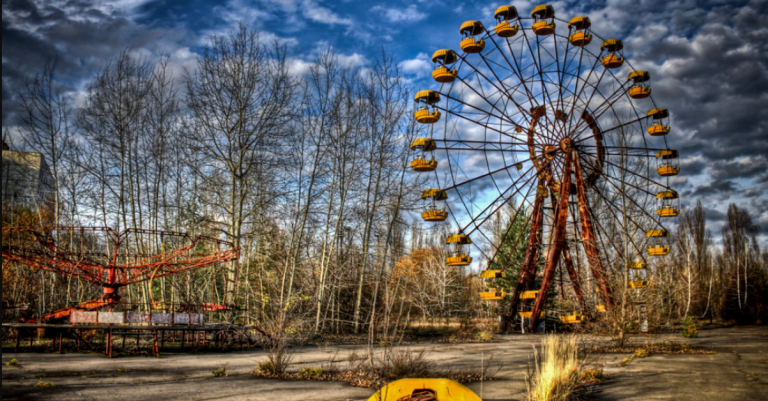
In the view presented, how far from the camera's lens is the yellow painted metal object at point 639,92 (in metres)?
22.3

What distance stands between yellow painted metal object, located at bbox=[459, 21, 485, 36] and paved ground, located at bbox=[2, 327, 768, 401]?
1440cm

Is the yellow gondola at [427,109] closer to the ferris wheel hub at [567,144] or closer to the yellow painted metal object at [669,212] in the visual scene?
the ferris wheel hub at [567,144]

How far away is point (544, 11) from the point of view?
832 inches

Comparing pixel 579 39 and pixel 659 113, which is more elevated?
pixel 579 39

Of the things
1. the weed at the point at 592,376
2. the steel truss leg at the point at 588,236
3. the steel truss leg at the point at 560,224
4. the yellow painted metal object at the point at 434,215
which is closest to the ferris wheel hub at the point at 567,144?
the steel truss leg at the point at 560,224

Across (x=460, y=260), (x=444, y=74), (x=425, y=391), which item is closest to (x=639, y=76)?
(x=444, y=74)

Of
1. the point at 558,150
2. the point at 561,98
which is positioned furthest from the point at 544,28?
the point at 558,150

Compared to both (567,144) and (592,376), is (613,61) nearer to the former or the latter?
(567,144)

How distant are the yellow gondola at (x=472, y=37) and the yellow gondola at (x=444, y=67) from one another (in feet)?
2.63

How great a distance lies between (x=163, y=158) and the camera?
81.3ft

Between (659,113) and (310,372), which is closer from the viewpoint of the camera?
(310,372)

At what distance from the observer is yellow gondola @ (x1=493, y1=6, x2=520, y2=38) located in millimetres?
20766

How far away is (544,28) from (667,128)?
25.1 ft

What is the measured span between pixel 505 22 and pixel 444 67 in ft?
10.5
